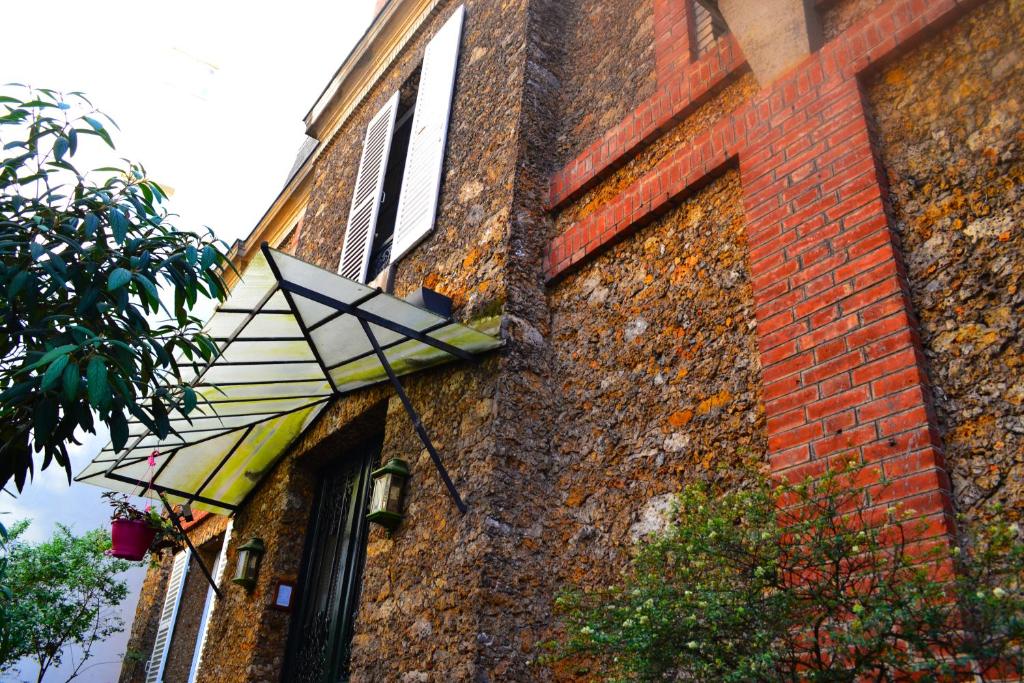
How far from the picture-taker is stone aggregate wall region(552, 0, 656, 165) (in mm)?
4926

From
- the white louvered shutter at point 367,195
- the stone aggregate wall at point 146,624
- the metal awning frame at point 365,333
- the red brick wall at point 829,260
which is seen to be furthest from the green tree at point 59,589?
the red brick wall at point 829,260

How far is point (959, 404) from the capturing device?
2.70 m

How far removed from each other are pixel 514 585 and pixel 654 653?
147cm

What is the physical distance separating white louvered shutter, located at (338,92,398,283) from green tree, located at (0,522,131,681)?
15.3ft

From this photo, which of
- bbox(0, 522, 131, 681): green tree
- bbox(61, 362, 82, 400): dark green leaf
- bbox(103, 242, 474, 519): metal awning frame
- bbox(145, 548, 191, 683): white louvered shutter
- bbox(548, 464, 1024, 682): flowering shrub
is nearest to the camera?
bbox(548, 464, 1024, 682): flowering shrub

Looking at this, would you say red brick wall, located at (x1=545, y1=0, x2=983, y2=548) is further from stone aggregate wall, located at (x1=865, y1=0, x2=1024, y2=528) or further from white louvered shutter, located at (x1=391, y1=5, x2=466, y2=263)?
white louvered shutter, located at (x1=391, y1=5, x2=466, y2=263)

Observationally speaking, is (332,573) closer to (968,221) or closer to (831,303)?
(831,303)

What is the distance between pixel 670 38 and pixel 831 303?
225cm

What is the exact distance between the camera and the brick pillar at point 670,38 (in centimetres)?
455

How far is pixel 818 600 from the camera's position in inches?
87.0

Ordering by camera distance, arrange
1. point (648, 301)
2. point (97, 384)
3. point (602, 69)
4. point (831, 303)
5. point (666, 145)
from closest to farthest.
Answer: point (97, 384)
point (831, 303)
point (648, 301)
point (666, 145)
point (602, 69)

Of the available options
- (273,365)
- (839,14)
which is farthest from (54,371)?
(839,14)

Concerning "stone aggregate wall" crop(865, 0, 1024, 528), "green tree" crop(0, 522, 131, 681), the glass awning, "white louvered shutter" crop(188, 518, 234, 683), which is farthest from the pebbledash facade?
"green tree" crop(0, 522, 131, 681)

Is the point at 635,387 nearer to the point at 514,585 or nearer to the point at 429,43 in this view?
the point at 514,585
